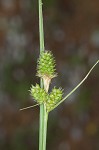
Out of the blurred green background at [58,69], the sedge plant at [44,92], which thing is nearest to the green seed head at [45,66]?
the sedge plant at [44,92]

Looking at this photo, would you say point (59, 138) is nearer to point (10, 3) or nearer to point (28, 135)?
point (28, 135)

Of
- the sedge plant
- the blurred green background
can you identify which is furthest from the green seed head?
the blurred green background

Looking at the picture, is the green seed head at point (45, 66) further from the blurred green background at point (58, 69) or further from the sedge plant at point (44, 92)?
the blurred green background at point (58, 69)

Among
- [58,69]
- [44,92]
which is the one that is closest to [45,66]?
[44,92]

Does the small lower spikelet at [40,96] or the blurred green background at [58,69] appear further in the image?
the blurred green background at [58,69]

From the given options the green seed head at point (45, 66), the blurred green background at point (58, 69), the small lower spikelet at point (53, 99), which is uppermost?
the blurred green background at point (58, 69)

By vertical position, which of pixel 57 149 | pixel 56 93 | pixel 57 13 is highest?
pixel 57 13

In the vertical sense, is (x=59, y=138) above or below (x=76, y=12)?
below

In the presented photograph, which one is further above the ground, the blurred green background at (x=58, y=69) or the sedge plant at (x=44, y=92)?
the blurred green background at (x=58, y=69)

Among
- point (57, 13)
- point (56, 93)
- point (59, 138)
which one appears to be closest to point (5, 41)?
point (57, 13)

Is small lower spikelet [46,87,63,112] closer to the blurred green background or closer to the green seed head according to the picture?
the green seed head
